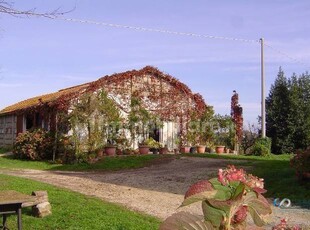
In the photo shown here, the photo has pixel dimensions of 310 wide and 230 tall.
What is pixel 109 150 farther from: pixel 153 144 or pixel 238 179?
pixel 238 179

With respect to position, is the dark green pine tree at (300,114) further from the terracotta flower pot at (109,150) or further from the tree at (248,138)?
the terracotta flower pot at (109,150)

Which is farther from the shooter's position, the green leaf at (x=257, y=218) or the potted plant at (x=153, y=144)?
the potted plant at (x=153, y=144)

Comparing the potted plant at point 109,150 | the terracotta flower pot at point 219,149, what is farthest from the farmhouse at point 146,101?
the potted plant at point 109,150

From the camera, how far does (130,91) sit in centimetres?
2488

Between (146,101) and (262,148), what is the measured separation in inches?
262

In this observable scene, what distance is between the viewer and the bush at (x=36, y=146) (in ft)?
72.6

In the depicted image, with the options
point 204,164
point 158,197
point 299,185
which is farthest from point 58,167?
point 299,185

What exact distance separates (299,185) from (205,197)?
10742 mm

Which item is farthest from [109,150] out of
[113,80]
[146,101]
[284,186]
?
[284,186]

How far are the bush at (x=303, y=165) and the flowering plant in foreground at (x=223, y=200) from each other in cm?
1040

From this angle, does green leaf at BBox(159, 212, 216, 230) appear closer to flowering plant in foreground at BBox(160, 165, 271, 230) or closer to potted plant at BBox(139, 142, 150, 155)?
flowering plant in foreground at BBox(160, 165, 271, 230)

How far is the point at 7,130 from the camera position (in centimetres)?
3094

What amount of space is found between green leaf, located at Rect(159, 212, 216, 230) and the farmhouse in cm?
2145

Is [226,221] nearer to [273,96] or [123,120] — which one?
[123,120]
